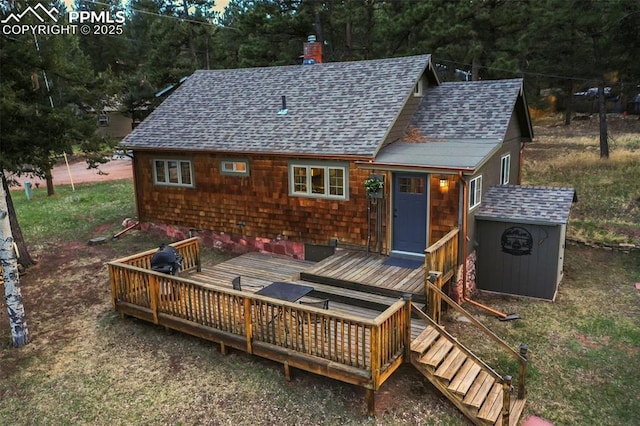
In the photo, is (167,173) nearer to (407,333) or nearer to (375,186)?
(375,186)

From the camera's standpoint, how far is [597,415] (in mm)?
6695

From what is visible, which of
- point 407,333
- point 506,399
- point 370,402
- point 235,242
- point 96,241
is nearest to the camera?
point 506,399

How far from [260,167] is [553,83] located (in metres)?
29.0

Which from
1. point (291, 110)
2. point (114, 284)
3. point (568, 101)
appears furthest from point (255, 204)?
point (568, 101)

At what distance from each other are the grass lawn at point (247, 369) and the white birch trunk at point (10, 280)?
31 cm

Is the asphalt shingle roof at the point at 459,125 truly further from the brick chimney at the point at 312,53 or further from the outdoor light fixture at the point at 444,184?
the brick chimney at the point at 312,53

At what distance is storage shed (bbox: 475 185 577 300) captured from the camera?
10195 mm

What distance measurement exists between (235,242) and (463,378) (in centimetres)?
808

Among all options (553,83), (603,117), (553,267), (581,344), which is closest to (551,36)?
(603,117)

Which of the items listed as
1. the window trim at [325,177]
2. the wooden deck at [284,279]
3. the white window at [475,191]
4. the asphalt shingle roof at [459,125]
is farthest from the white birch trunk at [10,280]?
the white window at [475,191]

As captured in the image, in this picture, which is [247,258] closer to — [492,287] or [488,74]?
[492,287]

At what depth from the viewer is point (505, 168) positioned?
1317 centimetres

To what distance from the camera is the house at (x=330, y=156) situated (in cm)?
1057

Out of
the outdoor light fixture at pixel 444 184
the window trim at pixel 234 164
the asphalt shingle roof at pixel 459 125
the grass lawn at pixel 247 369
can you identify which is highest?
the asphalt shingle roof at pixel 459 125
